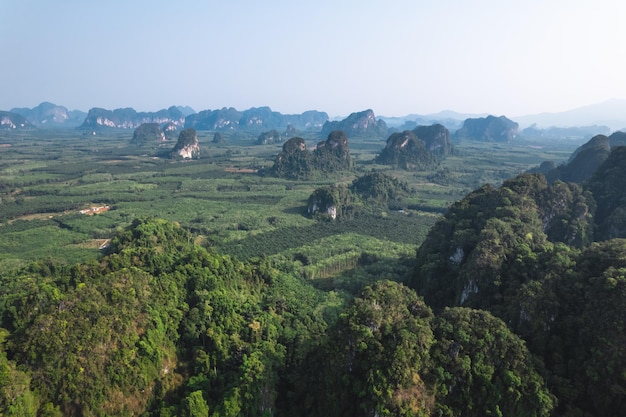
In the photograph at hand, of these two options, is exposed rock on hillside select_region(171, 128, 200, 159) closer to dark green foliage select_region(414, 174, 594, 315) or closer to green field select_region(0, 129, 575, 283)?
green field select_region(0, 129, 575, 283)

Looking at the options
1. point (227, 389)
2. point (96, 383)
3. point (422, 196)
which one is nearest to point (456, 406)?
point (227, 389)

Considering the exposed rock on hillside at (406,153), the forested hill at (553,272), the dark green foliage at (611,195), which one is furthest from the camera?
the exposed rock on hillside at (406,153)

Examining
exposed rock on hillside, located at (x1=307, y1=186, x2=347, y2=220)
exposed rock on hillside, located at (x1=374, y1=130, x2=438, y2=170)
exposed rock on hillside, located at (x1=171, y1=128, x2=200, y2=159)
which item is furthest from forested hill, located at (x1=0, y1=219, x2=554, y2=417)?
exposed rock on hillside, located at (x1=171, y1=128, x2=200, y2=159)

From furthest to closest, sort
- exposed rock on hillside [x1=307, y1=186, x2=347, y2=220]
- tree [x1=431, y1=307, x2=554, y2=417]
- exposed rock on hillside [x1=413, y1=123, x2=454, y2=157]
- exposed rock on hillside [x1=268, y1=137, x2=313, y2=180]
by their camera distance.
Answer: exposed rock on hillside [x1=413, y1=123, x2=454, y2=157], exposed rock on hillside [x1=268, y1=137, x2=313, y2=180], exposed rock on hillside [x1=307, y1=186, x2=347, y2=220], tree [x1=431, y1=307, x2=554, y2=417]

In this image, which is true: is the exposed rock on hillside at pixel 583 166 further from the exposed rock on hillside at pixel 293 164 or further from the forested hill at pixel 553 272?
the exposed rock on hillside at pixel 293 164

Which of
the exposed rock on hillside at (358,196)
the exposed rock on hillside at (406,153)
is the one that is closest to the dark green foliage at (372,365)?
the exposed rock on hillside at (358,196)

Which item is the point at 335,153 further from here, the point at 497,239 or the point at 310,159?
the point at 497,239
